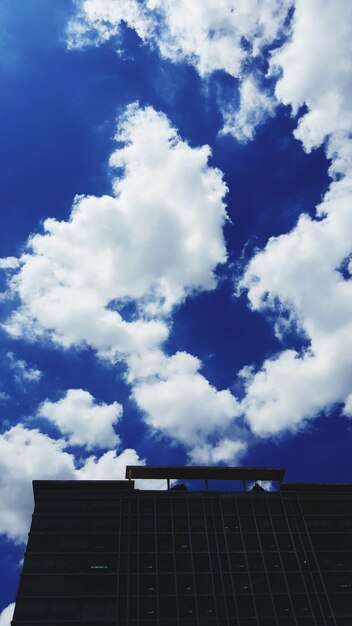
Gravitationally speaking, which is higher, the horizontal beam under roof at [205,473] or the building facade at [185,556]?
the horizontal beam under roof at [205,473]

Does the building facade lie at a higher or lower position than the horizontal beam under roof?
lower

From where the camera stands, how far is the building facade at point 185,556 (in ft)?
209

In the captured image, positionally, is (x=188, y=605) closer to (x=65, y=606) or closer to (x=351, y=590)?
(x=65, y=606)

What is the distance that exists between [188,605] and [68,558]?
17.9 metres

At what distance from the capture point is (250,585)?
67000 mm

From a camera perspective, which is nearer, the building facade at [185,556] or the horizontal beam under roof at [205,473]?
the building facade at [185,556]

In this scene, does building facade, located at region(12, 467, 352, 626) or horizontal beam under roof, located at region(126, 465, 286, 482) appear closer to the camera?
building facade, located at region(12, 467, 352, 626)

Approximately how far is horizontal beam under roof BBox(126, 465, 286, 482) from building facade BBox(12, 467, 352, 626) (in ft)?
1.57

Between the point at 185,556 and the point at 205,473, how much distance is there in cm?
1719

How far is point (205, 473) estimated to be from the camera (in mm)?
84875

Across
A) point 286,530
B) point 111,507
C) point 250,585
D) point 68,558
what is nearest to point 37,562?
point 68,558

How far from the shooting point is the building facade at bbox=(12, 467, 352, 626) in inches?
2505

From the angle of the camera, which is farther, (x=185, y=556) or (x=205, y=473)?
(x=205, y=473)

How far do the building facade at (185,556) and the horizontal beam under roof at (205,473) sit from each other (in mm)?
478
